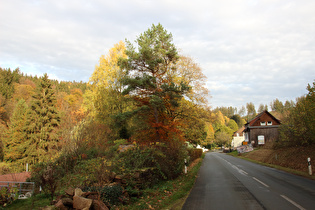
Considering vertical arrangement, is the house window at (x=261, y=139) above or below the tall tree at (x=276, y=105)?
below

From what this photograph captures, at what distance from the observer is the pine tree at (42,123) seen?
32.9 m

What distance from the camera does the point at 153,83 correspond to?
19.3m

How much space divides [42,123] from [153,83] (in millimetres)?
24325

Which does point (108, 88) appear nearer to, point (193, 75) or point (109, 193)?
point (193, 75)

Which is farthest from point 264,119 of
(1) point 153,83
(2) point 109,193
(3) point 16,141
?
(2) point 109,193

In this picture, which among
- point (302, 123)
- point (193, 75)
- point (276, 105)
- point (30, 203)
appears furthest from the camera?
point (276, 105)

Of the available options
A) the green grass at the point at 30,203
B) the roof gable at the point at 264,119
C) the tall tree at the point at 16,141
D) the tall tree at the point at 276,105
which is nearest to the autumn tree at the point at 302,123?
the green grass at the point at 30,203

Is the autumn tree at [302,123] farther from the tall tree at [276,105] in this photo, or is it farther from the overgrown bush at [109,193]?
the tall tree at [276,105]

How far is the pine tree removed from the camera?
32.9 m

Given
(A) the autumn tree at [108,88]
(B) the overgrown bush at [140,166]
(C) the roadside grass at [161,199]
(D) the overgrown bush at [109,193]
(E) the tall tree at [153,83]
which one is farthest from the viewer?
(A) the autumn tree at [108,88]

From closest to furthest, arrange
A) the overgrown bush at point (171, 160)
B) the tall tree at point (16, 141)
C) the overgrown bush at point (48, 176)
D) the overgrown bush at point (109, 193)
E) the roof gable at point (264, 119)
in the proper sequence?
1. the overgrown bush at point (109, 193)
2. the overgrown bush at point (48, 176)
3. the overgrown bush at point (171, 160)
4. the tall tree at point (16, 141)
5. the roof gable at point (264, 119)

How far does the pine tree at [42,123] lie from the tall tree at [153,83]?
20136mm

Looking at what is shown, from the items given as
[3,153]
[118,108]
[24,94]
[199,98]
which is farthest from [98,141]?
[24,94]

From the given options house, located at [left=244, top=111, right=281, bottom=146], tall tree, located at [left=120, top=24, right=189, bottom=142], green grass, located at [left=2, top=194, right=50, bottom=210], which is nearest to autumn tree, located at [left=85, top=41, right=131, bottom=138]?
tall tree, located at [left=120, top=24, right=189, bottom=142]
